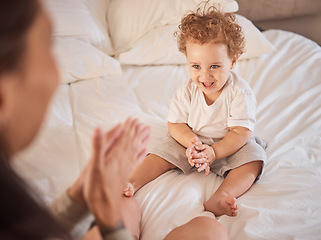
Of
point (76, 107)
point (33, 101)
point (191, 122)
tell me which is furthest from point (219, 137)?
point (33, 101)

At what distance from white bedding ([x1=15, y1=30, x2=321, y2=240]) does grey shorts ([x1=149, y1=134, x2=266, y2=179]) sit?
0.04 meters

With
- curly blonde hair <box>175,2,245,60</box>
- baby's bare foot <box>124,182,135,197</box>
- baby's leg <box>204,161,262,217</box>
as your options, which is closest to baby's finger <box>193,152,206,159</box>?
baby's leg <box>204,161,262,217</box>

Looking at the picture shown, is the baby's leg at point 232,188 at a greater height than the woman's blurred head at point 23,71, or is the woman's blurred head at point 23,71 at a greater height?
the woman's blurred head at point 23,71

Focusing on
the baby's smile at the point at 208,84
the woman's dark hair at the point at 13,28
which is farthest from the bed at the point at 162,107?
the baby's smile at the point at 208,84

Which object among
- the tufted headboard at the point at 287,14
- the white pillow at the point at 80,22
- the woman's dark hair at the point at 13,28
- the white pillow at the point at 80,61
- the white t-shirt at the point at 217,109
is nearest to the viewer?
the woman's dark hair at the point at 13,28

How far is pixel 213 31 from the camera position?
116 centimetres

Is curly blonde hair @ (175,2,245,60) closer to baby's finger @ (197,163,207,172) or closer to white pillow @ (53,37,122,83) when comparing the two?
baby's finger @ (197,163,207,172)

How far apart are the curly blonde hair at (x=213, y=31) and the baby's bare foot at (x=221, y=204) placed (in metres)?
0.48

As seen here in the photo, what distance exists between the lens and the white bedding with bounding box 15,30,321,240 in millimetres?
971

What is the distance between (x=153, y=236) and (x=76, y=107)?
32.7 inches

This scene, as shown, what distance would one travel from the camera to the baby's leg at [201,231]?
0.82 m

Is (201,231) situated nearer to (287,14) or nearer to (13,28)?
(13,28)

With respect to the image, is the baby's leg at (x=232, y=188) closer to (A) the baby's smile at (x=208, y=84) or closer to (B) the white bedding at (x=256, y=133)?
(B) the white bedding at (x=256, y=133)

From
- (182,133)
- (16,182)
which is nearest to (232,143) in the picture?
(182,133)
